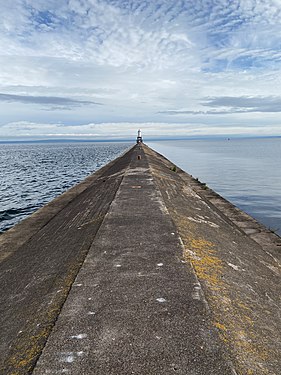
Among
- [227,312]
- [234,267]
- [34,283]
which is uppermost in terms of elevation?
[227,312]

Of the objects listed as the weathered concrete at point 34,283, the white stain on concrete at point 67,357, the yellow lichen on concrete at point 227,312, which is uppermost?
the white stain on concrete at point 67,357

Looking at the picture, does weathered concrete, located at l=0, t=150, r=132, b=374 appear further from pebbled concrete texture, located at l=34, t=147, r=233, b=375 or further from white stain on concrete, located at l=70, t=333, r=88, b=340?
white stain on concrete, located at l=70, t=333, r=88, b=340

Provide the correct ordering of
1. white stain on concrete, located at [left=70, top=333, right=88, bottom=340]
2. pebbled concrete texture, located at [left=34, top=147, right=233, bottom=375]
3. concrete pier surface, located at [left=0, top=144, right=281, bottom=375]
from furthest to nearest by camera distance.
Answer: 1. white stain on concrete, located at [left=70, top=333, right=88, bottom=340]
2. concrete pier surface, located at [left=0, top=144, right=281, bottom=375]
3. pebbled concrete texture, located at [left=34, top=147, right=233, bottom=375]

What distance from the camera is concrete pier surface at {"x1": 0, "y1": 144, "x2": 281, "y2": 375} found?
3.48m

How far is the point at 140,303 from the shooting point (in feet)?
14.7

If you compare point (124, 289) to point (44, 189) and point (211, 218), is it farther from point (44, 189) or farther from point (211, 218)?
point (44, 189)

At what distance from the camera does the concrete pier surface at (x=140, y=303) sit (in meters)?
3.48

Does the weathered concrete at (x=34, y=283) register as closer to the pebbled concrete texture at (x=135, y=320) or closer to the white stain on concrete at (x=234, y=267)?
the pebbled concrete texture at (x=135, y=320)

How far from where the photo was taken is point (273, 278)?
23.7 ft

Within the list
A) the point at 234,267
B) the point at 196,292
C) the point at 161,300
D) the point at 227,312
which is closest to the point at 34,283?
the point at 161,300

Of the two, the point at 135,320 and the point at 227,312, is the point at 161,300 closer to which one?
the point at 135,320

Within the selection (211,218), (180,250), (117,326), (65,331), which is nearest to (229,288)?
(180,250)

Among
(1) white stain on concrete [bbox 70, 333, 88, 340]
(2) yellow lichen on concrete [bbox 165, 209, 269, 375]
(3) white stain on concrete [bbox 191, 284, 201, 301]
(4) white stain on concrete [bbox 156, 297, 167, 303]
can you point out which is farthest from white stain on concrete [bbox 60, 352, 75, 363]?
(3) white stain on concrete [bbox 191, 284, 201, 301]

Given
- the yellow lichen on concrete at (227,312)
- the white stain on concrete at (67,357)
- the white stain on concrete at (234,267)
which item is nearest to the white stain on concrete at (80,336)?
the white stain on concrete at (67,357)
